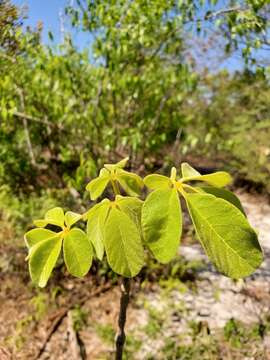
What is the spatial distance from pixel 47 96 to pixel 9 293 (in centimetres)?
191

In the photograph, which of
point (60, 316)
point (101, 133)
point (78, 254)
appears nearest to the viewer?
point (78, 254)

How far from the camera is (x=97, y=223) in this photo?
2.13 feet

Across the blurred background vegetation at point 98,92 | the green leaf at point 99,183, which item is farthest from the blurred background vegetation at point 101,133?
the green leaf at point 99,183

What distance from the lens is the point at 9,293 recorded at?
344 centimetres

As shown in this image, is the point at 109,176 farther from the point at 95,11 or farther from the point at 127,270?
the point at 95,11

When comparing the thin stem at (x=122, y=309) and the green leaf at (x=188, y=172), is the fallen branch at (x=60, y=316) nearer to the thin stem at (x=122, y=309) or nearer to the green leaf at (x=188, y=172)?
the thin stem at (x=122, y=309)

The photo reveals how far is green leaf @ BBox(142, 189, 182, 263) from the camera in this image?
507mm

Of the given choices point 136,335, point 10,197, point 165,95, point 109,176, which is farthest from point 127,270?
point 10,197

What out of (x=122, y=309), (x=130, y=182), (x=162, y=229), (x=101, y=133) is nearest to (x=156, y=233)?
(x=162, y=229)

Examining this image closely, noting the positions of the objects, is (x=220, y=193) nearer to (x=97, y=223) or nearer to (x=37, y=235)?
(x=97, y=223)

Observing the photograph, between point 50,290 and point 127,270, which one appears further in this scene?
point 50,290

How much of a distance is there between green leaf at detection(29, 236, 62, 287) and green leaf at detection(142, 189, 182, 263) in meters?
0.18

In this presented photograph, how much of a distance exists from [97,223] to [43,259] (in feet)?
0.36

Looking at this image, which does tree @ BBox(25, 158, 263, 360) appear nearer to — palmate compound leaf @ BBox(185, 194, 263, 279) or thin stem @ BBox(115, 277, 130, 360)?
palmate compound leaf @ BBox(185, 194, 263, 279)
